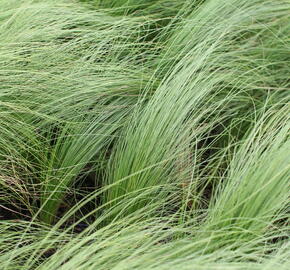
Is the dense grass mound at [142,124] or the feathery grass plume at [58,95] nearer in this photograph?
the dense grass mound at [142,124]

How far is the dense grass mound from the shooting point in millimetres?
1673

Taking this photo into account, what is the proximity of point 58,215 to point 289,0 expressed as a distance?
1140 millimetres

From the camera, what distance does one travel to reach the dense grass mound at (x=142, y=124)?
1.67 metres

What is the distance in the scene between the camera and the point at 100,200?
1.97 m

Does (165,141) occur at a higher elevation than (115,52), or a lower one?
lower

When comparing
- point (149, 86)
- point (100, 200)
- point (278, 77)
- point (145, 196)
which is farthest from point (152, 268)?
point (278, 77)

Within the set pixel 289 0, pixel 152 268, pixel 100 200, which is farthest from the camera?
pixel 289 0

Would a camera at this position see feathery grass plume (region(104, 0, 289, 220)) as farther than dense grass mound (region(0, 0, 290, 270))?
Yes

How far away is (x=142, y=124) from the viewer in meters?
1.89

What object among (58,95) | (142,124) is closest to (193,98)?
(142,124)

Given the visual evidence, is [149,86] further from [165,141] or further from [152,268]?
[152,268]

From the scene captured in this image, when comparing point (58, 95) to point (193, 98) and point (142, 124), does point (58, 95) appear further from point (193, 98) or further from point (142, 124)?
point (193, 98)

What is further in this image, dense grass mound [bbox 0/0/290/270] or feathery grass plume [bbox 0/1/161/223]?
feathery grass plume [bbox 0/1/161/223]

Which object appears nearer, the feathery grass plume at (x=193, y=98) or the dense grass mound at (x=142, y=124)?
the dense grass mound at (x=142, y=124)
